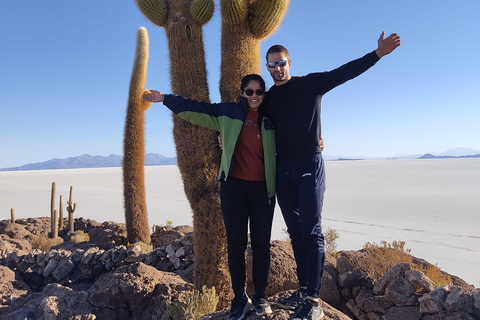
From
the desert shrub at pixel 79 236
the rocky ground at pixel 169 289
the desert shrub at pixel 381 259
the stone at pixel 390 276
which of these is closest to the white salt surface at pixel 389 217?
the desert shrub at pixel 381 259

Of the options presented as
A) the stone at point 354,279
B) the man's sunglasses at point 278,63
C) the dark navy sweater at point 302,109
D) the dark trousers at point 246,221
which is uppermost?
the man's sunglasses at point 278,63

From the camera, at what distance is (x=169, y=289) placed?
4883 millimetres

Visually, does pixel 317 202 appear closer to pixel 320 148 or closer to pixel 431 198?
pixel 320 148

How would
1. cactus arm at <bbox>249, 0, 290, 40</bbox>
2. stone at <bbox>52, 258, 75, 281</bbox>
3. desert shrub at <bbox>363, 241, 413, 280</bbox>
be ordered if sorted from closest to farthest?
cactus arm at <bbox>249, 0, 290, 40</bbox> → desert shrub at <bbox>363, 241, 413, 280</bbox> → stone at <bbox>52, 258, 75, 281</bbox>

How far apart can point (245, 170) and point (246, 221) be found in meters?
0.43

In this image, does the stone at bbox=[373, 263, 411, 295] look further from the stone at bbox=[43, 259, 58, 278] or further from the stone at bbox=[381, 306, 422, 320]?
the stone at bbox=[43, 259, 58, 278]

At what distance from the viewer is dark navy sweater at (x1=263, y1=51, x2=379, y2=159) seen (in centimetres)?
304

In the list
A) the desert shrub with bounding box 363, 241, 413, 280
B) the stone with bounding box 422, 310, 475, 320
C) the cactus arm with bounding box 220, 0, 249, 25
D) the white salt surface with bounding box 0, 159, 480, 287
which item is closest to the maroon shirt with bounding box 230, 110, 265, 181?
the cactus arm with bounding box 220, 0, 249, 25

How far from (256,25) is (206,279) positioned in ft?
Answer: 10.1

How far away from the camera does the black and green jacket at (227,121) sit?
10.2ft

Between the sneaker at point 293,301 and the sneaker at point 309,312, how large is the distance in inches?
8.6

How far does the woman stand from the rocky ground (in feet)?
1.41

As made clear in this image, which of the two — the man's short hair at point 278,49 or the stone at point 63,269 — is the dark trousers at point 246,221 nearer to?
the man's short hair at point 278,49

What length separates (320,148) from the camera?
3205 millimetres
